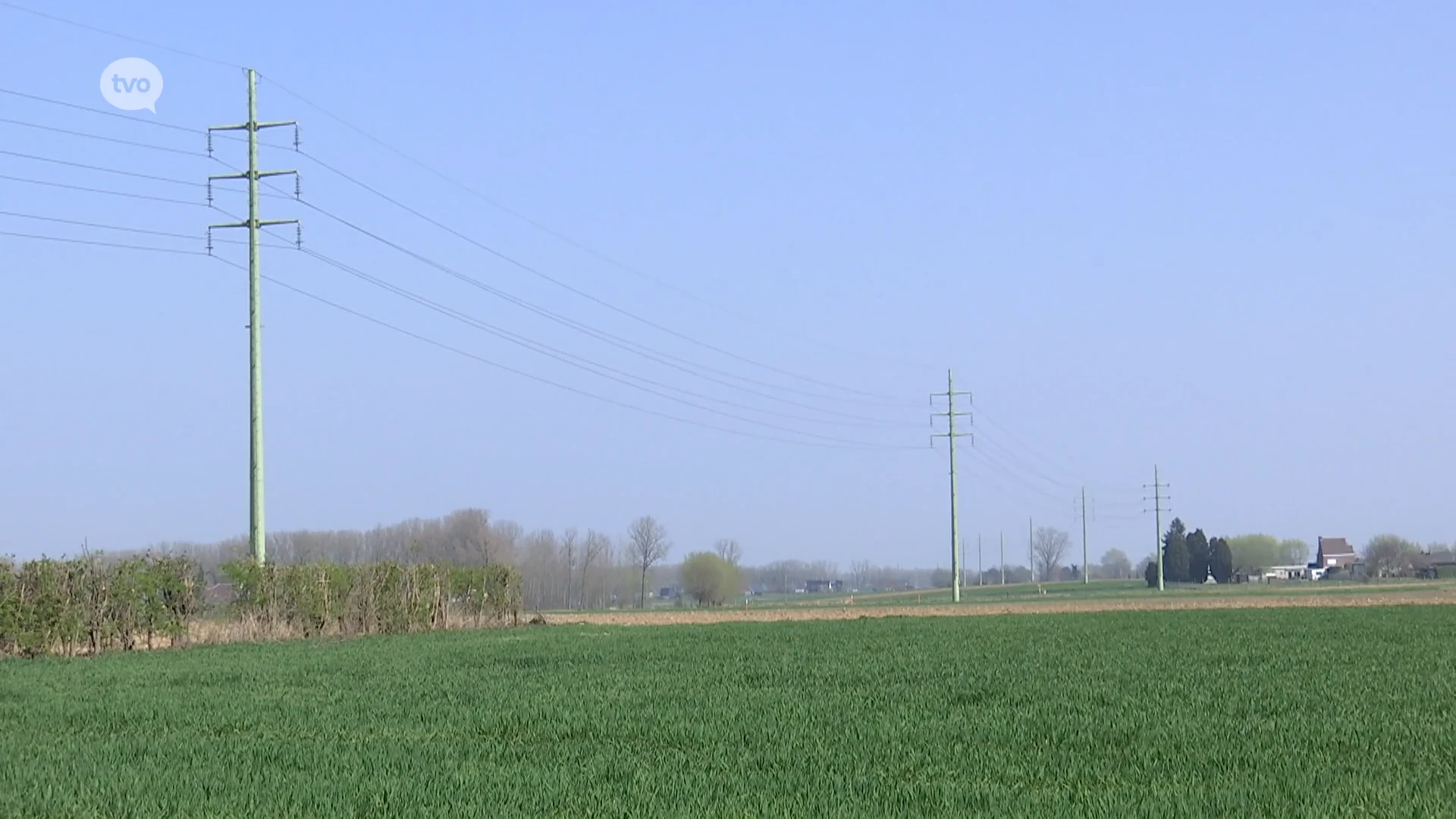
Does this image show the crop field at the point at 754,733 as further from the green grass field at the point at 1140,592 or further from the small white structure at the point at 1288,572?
the small white structure at the point at 1288,572

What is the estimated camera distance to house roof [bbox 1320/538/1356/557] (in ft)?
634

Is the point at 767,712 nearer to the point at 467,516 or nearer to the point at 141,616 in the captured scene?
the point at 141,616

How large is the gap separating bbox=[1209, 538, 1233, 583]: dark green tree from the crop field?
11342cm

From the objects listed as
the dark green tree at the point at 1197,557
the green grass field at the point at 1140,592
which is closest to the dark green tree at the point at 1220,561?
the dark green tree at the point at 1197,557

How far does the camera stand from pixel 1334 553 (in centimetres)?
19338

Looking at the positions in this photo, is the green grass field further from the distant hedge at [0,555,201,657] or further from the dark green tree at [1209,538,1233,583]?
the distant hedge at [0,555,201,657]

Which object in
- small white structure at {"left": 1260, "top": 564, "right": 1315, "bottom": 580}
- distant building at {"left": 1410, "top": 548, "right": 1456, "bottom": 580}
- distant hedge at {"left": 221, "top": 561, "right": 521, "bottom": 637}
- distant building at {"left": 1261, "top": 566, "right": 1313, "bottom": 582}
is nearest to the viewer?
distant hedge at {"left": 221, "top": 561, "right": 521, "bottom": 637}

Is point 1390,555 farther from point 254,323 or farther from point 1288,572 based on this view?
point 254,323

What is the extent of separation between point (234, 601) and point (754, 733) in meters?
23.0

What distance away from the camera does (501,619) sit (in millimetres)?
41844

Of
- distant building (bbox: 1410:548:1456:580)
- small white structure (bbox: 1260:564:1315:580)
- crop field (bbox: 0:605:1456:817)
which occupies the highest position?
crop field (bbox: 0:605:1456:817)

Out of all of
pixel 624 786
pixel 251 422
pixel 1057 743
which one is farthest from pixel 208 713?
pixel 251 422

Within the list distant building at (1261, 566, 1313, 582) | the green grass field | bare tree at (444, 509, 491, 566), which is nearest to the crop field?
the green grass field

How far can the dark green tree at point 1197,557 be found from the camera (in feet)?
442
